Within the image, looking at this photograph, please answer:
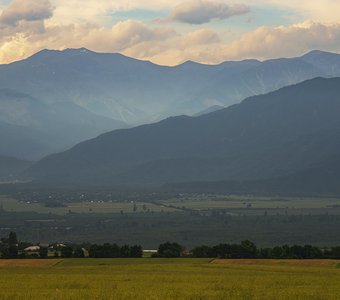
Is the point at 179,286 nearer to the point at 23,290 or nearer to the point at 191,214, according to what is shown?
the point at 23,290

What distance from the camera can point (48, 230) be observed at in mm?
165125

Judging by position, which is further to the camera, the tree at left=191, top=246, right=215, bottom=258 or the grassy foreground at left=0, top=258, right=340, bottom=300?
the tree at left=191, top=246, right=215, bottom=258

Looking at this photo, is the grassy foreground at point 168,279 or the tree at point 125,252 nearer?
the grassy foreground at point 168,279

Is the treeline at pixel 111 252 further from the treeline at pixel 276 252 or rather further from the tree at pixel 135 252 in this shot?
the treeline at pixel 276 252

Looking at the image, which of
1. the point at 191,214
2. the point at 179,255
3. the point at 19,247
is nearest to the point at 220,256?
the point at 179,255

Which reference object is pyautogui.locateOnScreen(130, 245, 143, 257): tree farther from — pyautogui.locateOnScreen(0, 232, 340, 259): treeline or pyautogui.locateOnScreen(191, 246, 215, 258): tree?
pyautogui.locateOnScreen(191, 246, 215, 258): tree

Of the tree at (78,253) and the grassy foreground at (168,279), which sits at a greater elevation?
the tree at (78,253)

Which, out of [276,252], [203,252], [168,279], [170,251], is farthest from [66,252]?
[168,279]

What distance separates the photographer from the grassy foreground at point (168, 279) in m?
50.0

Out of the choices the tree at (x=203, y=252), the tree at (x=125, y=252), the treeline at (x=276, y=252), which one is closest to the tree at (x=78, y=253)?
the tree at (x=125, y=252)

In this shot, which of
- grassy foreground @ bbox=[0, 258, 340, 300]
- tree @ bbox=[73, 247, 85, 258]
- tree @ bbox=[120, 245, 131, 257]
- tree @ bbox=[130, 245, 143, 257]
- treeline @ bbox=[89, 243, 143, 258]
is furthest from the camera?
tree @ bbox=[130, 245, 143, 257]

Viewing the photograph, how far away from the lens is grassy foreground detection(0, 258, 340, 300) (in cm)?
4997

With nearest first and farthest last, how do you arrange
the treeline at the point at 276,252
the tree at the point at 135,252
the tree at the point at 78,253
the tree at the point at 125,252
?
the treeline at the point at 276,252, the tree at the point at 78,253, the tree at the point at 125,252, the tree at the point at 135,252

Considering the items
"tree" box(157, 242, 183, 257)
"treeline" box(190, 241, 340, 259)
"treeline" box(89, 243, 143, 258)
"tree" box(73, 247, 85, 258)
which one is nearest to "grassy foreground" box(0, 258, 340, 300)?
"tree" box(73, 247, 85, 258)
